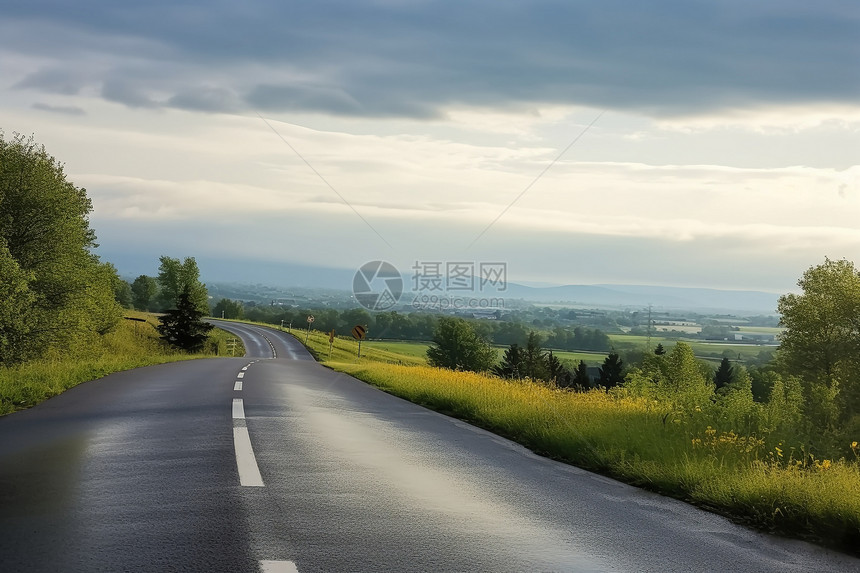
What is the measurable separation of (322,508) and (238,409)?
7.09 m

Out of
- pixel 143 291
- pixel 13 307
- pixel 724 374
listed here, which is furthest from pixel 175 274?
pixel 13 307

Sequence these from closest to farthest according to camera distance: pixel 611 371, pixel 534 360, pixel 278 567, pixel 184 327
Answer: pixel 278 567, pixel 184 327, pixel 534 360, pixel 611 371

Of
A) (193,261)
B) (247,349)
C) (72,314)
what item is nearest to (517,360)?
(247,349)

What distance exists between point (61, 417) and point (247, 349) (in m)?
65.0

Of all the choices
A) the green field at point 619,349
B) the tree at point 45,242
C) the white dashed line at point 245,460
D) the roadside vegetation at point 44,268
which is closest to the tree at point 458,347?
the green field at point 619,349

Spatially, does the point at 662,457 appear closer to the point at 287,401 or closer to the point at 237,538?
the point at 237,538

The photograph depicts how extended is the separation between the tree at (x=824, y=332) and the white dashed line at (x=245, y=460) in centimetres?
4482

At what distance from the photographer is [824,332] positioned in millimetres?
50188

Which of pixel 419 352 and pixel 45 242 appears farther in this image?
pixel 419 352

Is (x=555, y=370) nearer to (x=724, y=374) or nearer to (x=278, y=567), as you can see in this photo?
(x=724, y=374)

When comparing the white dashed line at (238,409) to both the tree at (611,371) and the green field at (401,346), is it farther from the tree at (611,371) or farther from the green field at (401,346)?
the green field at (401,346)

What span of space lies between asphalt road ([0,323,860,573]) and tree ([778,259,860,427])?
44.6 meters

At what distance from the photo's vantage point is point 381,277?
35.3 m

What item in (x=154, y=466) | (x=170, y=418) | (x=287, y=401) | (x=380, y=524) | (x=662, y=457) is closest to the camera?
(x=380, y=524)
